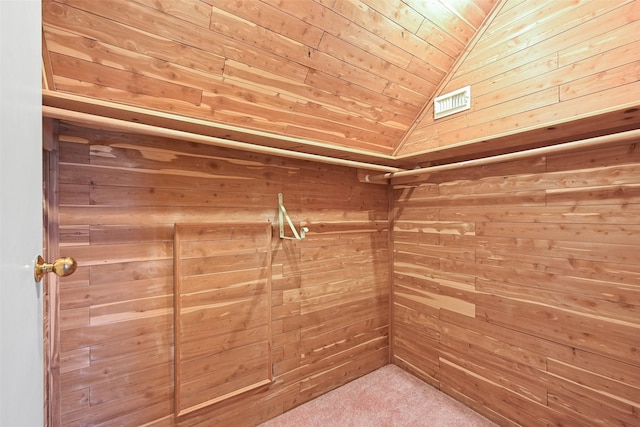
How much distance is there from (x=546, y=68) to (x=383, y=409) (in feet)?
7.12

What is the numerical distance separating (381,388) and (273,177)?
1.64 meters

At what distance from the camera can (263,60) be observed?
139 cm

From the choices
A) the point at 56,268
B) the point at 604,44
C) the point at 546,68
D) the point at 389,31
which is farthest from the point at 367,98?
the point at 56,268

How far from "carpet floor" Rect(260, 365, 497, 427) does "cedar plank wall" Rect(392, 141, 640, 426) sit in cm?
10

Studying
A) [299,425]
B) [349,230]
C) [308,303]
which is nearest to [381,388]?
[299,425]

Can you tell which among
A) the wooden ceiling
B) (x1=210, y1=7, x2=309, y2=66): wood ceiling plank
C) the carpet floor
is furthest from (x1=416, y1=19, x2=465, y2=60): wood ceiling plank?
the carpet floor

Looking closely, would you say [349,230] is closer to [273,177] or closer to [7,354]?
[273,177]

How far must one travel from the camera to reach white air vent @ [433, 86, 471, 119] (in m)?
1.85

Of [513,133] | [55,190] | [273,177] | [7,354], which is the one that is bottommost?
[7,354]

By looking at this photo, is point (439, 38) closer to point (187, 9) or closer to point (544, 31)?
point (544, 31)

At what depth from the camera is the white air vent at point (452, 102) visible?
185 centimetres

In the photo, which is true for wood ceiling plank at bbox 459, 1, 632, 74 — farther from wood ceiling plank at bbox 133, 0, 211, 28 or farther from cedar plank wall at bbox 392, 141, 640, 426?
wood ceiling plank at bbox 133, 0, 211, 28

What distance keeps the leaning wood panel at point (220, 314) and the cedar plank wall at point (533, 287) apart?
3.75 ft

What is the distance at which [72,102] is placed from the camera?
1.08 m
